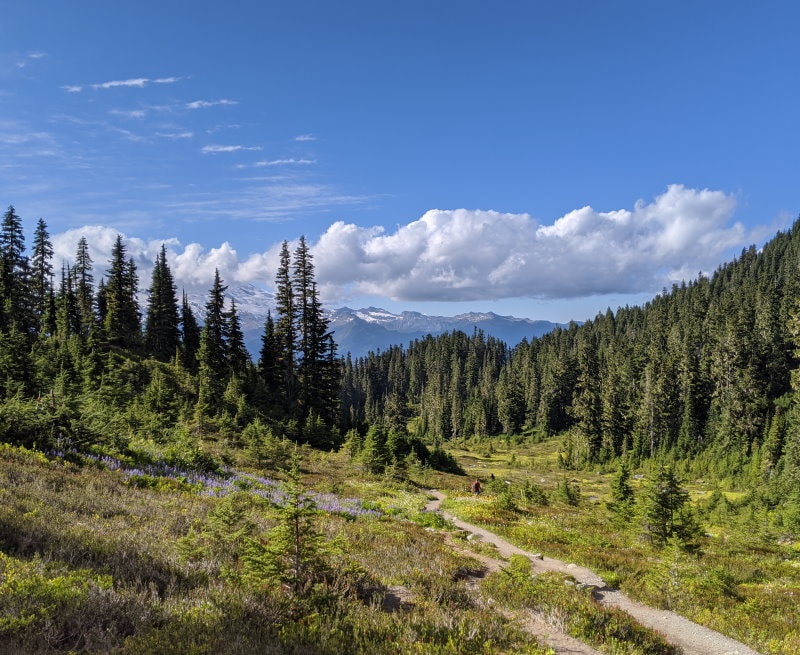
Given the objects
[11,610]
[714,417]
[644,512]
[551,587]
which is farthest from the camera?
[714,417]

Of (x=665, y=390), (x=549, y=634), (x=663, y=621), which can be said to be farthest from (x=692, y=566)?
(x=665, y=390)

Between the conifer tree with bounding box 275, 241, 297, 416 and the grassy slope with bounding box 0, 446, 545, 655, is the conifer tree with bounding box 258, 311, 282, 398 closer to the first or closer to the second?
the conifer tree with bounding box 275, 241, 297, 416

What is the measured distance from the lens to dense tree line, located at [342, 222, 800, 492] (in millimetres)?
64938

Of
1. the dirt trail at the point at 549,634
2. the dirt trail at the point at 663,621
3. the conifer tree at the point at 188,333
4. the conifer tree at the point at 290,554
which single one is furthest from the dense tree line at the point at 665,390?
the conifer tree at the point at 290,554

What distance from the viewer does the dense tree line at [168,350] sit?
30.4 metres

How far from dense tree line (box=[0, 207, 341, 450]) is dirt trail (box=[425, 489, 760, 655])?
54.9 ft

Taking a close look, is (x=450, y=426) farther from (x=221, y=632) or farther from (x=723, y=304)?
(x=221, y=632)

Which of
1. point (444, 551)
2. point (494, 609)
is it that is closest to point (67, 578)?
point (494, 609)

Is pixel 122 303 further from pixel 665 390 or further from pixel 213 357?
pixel 665 390

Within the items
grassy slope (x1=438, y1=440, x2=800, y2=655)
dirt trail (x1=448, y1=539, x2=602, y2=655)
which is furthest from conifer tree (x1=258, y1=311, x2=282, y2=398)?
dirt trail (x1=448, y1=539, x2=602, y2=655)

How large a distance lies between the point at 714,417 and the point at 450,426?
213 ft

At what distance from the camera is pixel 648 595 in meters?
9.94

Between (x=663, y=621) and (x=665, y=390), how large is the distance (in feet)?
266

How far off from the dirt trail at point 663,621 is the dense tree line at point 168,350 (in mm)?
16730
